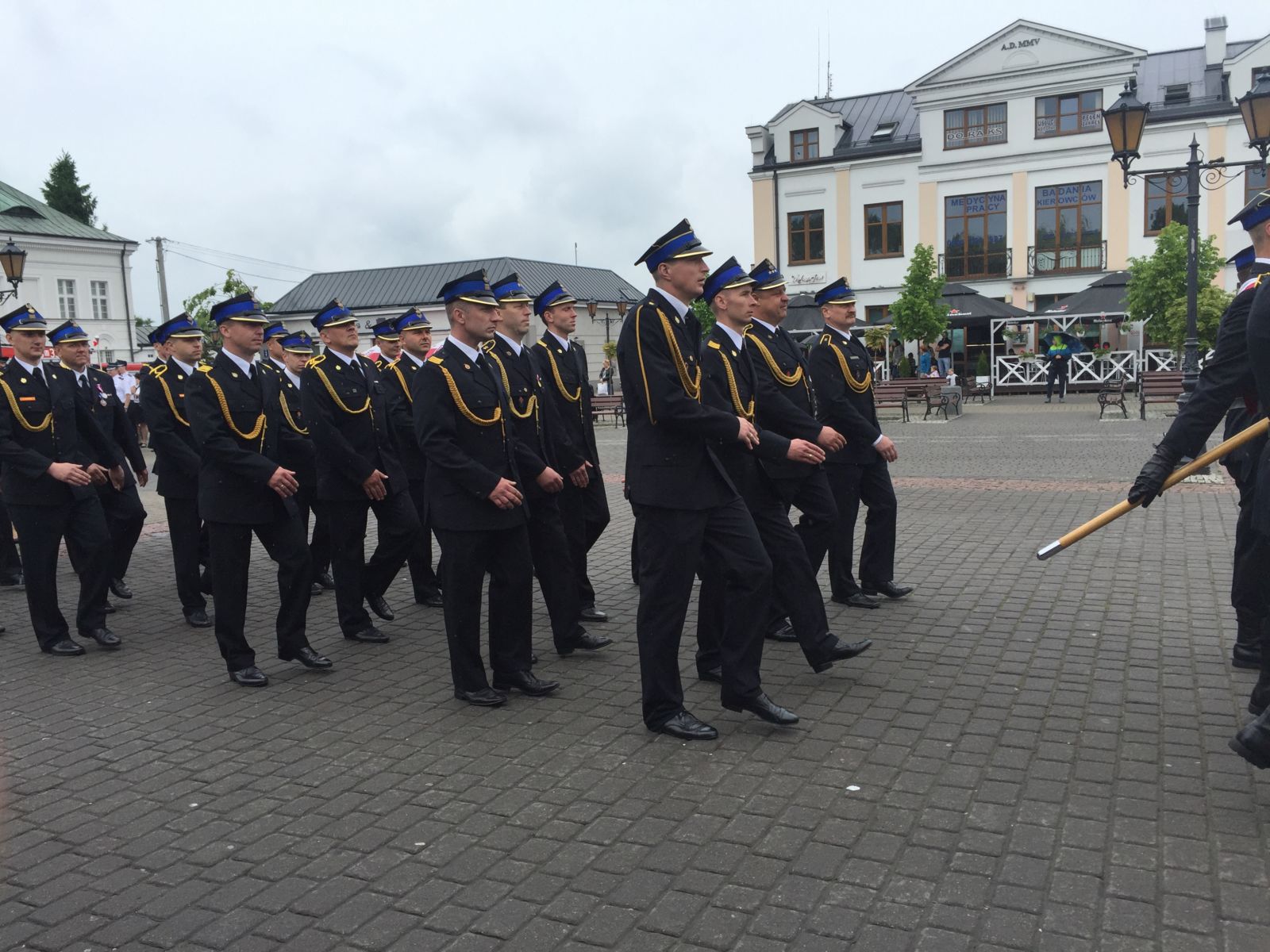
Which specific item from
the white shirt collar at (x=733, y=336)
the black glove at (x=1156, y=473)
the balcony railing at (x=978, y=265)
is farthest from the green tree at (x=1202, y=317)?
the white shirt collar at (x=733, y=336)

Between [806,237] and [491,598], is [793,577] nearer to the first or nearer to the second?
[491,598]

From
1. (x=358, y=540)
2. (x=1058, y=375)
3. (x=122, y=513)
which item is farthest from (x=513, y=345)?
(x=1058, y=375)

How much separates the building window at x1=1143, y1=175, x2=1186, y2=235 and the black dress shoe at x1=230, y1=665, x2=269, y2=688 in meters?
38.3

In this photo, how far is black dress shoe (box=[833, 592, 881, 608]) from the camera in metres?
7.41

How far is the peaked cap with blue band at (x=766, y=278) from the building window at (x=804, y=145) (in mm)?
39164

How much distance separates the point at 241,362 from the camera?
6270 mm

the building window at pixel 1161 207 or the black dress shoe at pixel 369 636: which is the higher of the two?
the building window at pixel 1161 207

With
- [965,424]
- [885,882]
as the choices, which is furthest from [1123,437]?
[885,882]

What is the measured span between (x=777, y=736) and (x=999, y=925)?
176 cm

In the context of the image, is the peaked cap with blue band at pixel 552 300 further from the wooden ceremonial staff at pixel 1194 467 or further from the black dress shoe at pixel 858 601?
the wooden ceremonial staff at pixel 1194 467

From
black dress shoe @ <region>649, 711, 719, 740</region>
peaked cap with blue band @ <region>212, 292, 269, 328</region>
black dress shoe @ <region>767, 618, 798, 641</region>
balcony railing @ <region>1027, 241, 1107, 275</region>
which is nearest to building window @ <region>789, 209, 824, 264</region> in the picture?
balcony railing @ <region>1027, 241, 1107, 275</region>

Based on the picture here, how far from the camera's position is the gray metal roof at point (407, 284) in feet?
176

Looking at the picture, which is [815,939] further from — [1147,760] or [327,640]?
[327,640]

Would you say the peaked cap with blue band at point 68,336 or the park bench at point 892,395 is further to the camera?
the park bench at point 892,395
